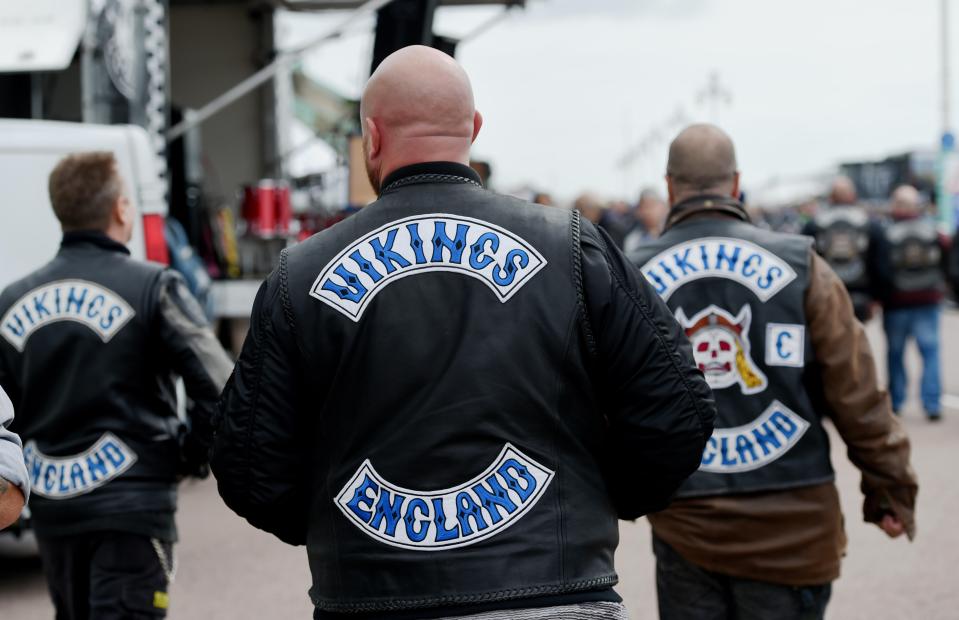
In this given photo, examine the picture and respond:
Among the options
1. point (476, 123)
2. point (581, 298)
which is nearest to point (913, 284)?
point (476, 123)

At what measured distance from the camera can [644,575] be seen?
6504mm

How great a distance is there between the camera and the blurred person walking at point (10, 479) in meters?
2.14

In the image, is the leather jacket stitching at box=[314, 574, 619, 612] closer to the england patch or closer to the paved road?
the england patch

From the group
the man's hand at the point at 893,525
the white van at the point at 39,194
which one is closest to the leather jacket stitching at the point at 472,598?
the man's hand at the point at 893,525

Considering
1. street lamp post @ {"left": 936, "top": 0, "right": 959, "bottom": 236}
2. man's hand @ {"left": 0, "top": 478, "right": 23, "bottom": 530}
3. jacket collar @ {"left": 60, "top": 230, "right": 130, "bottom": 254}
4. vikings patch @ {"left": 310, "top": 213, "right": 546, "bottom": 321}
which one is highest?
vikings patch @ {"left": 310, "top": 213, "right": 546, "bottom": 321}

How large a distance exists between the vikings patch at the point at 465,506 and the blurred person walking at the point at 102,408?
64.0 inches

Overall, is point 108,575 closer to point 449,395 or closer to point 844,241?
point 449,395

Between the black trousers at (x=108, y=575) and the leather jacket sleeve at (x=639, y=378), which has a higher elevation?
the leather jacket sleeve at (x=639, y=378)

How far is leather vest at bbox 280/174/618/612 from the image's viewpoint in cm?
229

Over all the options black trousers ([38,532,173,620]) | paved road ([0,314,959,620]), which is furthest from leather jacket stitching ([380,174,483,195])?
paved road ([0,314,959,620])

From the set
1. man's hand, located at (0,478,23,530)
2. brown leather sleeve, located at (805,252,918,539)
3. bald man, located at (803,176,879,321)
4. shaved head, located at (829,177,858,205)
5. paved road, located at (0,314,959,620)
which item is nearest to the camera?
man's hand, located at (0,478,23,530)

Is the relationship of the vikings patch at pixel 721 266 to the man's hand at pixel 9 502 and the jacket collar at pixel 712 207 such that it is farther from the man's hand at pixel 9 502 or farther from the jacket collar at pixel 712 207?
the man's hand at pixel 9 502

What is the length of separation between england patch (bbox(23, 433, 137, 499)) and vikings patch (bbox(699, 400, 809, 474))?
168 centimetres

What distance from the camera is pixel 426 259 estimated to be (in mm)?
2346
